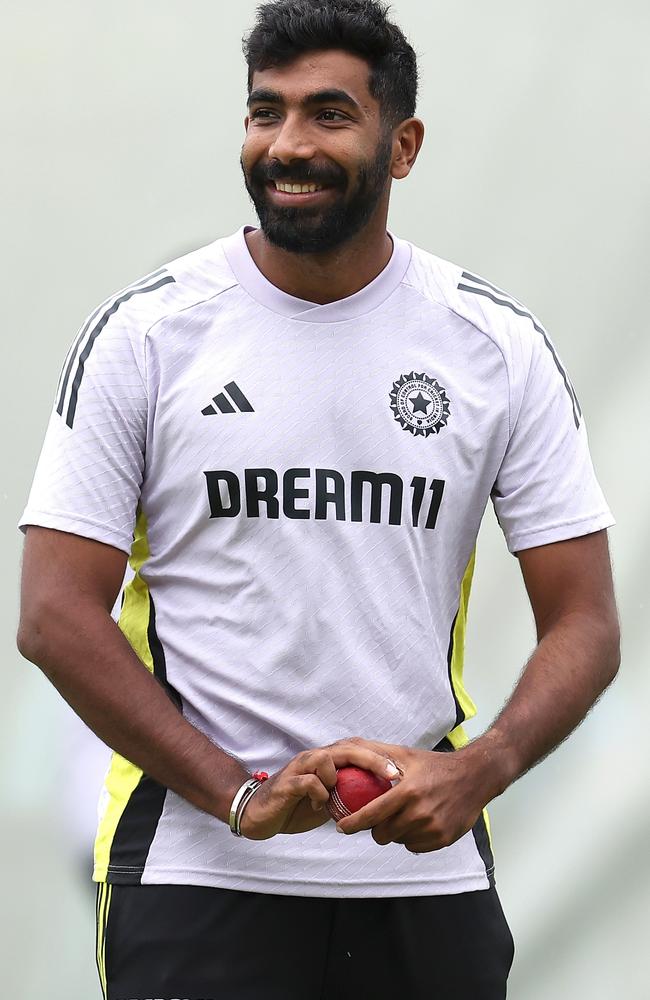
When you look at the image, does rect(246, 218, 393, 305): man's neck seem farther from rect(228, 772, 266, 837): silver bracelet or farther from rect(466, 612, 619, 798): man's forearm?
rect(228, 772, 266, 837): silver bracelet

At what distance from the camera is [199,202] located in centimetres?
239

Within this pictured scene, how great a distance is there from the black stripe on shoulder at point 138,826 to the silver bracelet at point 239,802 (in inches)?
4.8

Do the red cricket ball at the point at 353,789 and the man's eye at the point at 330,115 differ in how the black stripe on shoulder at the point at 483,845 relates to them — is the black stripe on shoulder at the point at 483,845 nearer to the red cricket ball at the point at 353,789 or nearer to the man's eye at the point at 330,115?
the red cricket ball at the point at 353,789

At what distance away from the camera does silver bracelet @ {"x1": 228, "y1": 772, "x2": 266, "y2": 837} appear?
1.57 meters

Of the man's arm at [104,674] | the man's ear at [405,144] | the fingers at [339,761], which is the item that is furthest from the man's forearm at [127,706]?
the man's ear at [405,144]

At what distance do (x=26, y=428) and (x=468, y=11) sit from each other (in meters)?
0.96

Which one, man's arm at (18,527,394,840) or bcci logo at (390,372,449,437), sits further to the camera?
bcci logo at (390,372,449,437)

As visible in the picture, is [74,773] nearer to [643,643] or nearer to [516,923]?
[516,923]

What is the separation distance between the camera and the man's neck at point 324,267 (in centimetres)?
178

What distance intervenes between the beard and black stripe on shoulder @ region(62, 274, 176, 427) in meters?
0.14

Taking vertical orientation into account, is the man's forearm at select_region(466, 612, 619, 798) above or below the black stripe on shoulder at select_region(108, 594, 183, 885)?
above

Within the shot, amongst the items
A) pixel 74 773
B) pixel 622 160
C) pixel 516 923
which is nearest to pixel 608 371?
pixel 622 160

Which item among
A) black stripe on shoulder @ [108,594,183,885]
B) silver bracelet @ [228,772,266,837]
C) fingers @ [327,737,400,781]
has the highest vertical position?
fingers @ [327,737,400,781]

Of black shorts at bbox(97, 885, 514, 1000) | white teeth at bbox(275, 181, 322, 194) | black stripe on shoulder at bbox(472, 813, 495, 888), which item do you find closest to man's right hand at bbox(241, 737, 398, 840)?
black shorts at bbox(97, 885, 514, 1000)
